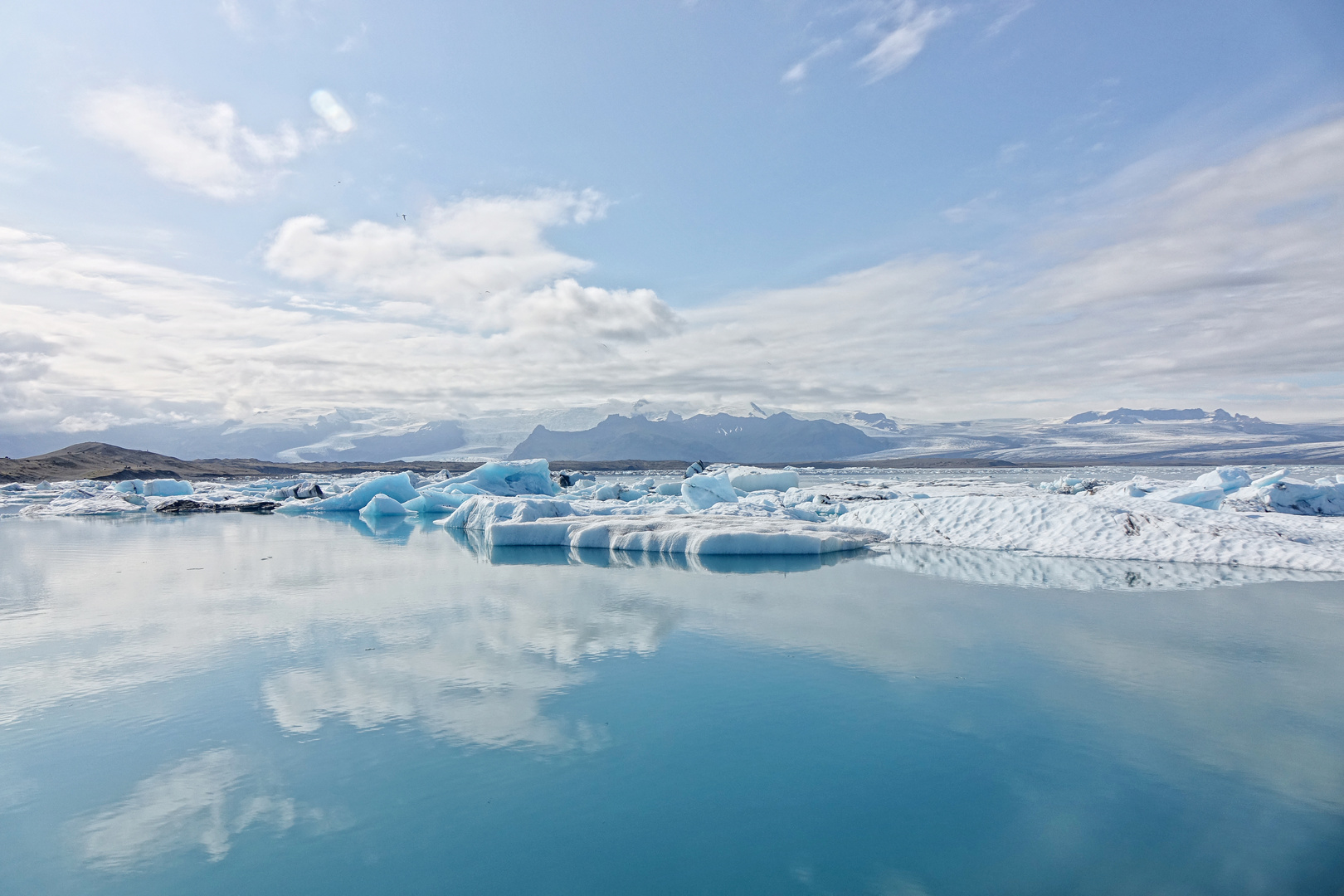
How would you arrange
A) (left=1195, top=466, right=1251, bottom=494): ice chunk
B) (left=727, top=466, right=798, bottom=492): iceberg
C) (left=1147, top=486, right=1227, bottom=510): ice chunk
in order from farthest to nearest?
(left=727, top=466, right=798, bottom=492): iceberg
(left=1195, top=466, right=1251, bottom=494): ice chunk
(left=1147, top=486, right=1227, bottom=510): ice chunk

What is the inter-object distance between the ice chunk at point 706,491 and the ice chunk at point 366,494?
1269 cm

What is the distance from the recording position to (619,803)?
13.5 ft

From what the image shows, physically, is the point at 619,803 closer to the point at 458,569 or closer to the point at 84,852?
the point at 84,852

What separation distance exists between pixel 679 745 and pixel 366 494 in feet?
88.2

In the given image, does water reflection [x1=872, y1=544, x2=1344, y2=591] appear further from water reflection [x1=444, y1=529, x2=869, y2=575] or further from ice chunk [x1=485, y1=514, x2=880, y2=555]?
ice chunk [x1=485, y1=514, x2=880, y2=555]

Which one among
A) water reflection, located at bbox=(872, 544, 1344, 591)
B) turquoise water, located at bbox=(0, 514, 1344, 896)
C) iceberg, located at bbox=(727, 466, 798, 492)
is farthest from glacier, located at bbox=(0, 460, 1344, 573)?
turquoise water, located at bbox=(0, 514, 1344, 896)

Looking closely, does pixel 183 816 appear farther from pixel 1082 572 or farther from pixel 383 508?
pixel 383 508

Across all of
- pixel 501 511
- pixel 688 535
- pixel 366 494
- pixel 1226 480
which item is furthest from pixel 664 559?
pixel 366 494

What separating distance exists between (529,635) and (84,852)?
14.6 ft

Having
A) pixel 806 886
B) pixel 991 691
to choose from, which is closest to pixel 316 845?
pixel 806 886

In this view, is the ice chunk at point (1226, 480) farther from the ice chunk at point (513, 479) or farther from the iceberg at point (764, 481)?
the ice chunk at point (513, 479)

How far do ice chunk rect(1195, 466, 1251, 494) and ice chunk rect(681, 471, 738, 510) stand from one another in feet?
45.0

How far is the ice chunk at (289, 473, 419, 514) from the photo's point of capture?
28.1 m

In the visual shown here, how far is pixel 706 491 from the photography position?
22.5 metres
